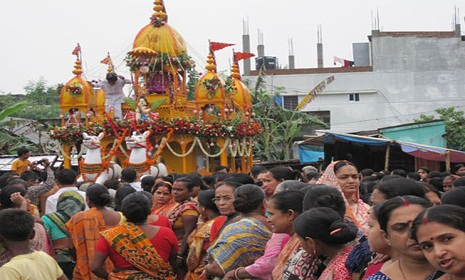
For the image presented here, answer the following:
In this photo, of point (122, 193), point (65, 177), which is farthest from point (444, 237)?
point (65, 177)

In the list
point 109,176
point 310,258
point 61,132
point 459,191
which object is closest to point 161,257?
point 310,258

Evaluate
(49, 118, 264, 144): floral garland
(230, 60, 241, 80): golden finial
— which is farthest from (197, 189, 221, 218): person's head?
(230, 60, 241, 80): golden finial

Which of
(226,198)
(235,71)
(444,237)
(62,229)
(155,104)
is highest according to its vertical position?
(235,71)

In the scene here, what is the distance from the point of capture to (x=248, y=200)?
232 inches

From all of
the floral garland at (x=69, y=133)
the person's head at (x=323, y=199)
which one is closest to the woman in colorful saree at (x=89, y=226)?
the person's head at (x=323, y=199)

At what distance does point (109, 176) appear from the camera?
15.6 metres

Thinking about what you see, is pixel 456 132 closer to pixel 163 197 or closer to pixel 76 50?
pixel 76 50

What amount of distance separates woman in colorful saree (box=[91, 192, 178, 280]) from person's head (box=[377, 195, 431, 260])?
2.73 m

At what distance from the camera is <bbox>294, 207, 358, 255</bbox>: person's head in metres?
4.41

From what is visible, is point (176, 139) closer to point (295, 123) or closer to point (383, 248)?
point (295, 123)

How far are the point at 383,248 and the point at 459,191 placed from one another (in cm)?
151

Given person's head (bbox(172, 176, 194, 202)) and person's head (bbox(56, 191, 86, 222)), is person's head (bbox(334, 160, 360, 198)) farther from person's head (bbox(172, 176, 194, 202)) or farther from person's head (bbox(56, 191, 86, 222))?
person's head (bbox(56, 191, 86, 222))

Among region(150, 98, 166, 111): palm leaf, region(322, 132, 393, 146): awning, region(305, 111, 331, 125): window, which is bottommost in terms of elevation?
region(305, 111, 331, 125): window

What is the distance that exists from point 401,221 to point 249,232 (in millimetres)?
1962
